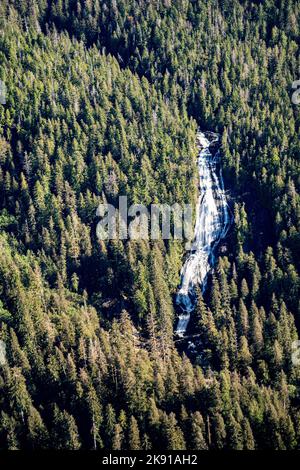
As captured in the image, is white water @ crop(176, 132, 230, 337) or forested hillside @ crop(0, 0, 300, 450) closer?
forested hillside @ crop(0, 0, 300, 450)

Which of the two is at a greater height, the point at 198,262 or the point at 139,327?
the point at 198,262

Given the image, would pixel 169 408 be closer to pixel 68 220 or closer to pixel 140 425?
pixel 140 425

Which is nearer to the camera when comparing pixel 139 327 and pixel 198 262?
pixel 139 327

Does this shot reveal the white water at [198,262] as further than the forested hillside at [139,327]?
Yes
